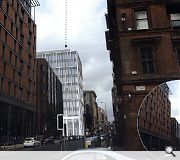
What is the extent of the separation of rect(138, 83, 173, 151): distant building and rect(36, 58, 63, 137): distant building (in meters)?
5.90

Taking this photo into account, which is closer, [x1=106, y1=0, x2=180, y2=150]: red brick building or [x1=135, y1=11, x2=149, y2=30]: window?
[x1=106, y1=0, x2=180, y2=150]: red brick building

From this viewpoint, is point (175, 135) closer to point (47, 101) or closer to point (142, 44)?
point (47, 101)

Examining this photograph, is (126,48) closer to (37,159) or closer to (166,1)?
(166,1)

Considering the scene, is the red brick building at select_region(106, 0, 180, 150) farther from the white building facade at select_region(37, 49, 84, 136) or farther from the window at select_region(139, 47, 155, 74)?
the white building facade at select_region(37, 49, 84, 136)

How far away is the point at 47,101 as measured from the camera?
1459cm

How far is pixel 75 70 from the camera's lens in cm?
988

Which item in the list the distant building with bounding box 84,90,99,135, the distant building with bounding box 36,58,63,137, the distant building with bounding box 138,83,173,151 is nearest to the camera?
the distant building with bounding box 138,83,173,151

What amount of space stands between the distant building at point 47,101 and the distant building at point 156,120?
19.4 ft

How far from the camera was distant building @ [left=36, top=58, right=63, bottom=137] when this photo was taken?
39.9 feet

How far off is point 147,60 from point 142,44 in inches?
54.8

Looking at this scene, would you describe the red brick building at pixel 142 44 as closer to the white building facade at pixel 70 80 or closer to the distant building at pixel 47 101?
the distant building at pixel 47 101

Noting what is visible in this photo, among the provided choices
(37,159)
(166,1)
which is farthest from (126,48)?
(37,159)

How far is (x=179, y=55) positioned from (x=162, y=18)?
2571 millimetres

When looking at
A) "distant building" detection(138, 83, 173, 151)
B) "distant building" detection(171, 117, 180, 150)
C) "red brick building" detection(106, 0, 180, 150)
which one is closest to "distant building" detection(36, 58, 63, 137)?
"red brick building" detection(106, 0, 180, 150)
